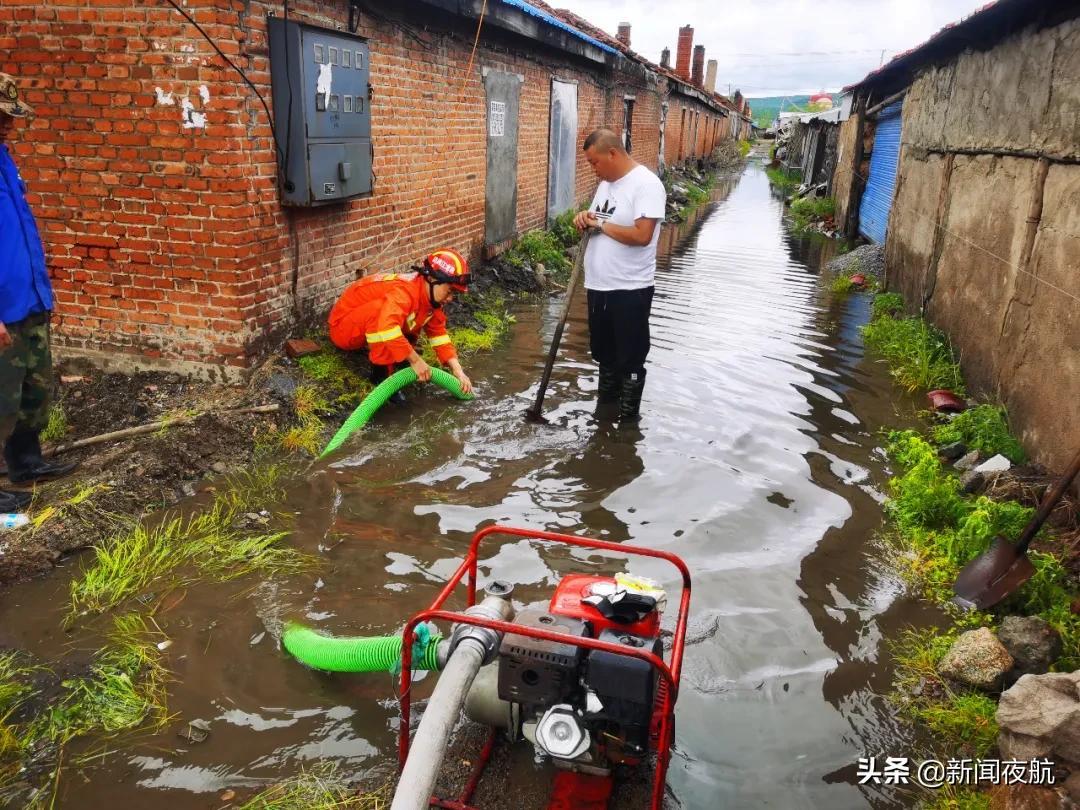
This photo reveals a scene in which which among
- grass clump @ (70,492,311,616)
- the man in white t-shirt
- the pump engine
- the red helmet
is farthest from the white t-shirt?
the pump engine

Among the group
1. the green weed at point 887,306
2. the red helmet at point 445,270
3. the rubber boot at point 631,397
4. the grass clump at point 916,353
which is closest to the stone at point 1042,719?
the rubber boot at point 631,397

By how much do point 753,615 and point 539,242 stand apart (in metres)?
8.85

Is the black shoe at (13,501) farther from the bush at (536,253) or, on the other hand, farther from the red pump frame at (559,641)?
the bush at (536,253)

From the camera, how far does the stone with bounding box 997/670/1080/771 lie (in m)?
2.53

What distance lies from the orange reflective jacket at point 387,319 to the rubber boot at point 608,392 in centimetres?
A: 121

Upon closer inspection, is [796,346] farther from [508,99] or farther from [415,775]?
[415,775]

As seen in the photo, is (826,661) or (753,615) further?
(753,615)

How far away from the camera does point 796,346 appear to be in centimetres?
832

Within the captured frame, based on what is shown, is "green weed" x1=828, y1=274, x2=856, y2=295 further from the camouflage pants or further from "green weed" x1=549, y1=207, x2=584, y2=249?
the camouflage pants

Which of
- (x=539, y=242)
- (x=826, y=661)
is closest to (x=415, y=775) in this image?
(x=826, y=661)

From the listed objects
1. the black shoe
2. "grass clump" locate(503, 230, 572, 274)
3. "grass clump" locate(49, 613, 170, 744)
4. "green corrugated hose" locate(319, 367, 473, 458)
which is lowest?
"grass clump" locate(49, 613, 170, 744)

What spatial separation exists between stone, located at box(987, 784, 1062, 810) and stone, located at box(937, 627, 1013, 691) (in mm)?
573

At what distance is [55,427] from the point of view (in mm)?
5008

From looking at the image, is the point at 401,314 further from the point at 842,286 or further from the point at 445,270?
the point at 842,286
